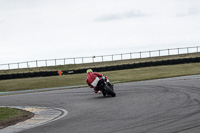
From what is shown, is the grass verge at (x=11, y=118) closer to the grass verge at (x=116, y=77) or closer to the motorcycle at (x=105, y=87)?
the motorcycle at (x=105, y=87)

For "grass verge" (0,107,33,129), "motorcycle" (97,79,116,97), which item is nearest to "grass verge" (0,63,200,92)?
"motorcycle" (97,79,116,97)

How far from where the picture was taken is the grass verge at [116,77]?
32344mm

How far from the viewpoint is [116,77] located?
114 feet

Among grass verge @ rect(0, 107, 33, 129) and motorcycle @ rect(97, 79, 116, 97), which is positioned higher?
motorcycle @ rect(97, 79, 116, 97)

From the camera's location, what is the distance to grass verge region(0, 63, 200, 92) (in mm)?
32344

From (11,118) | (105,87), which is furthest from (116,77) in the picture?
(11,118)

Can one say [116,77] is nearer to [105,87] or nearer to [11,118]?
[105,87]

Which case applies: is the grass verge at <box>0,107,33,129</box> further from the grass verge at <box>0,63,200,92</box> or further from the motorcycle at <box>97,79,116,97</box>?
the grass verge at <box>0,63,200,92</box>

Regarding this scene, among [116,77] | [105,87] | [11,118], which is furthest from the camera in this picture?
[116,77]

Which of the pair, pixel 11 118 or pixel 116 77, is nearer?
pixel 11 118

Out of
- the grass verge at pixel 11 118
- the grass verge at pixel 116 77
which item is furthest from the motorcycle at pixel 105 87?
the grass verge at pixel 116 77

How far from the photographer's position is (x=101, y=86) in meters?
15.7

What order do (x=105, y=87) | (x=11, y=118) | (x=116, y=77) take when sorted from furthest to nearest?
(x=116, y=77)
(x=105, y=87)
(x=11, y=118)

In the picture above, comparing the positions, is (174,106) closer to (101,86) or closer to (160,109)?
(160,109)
